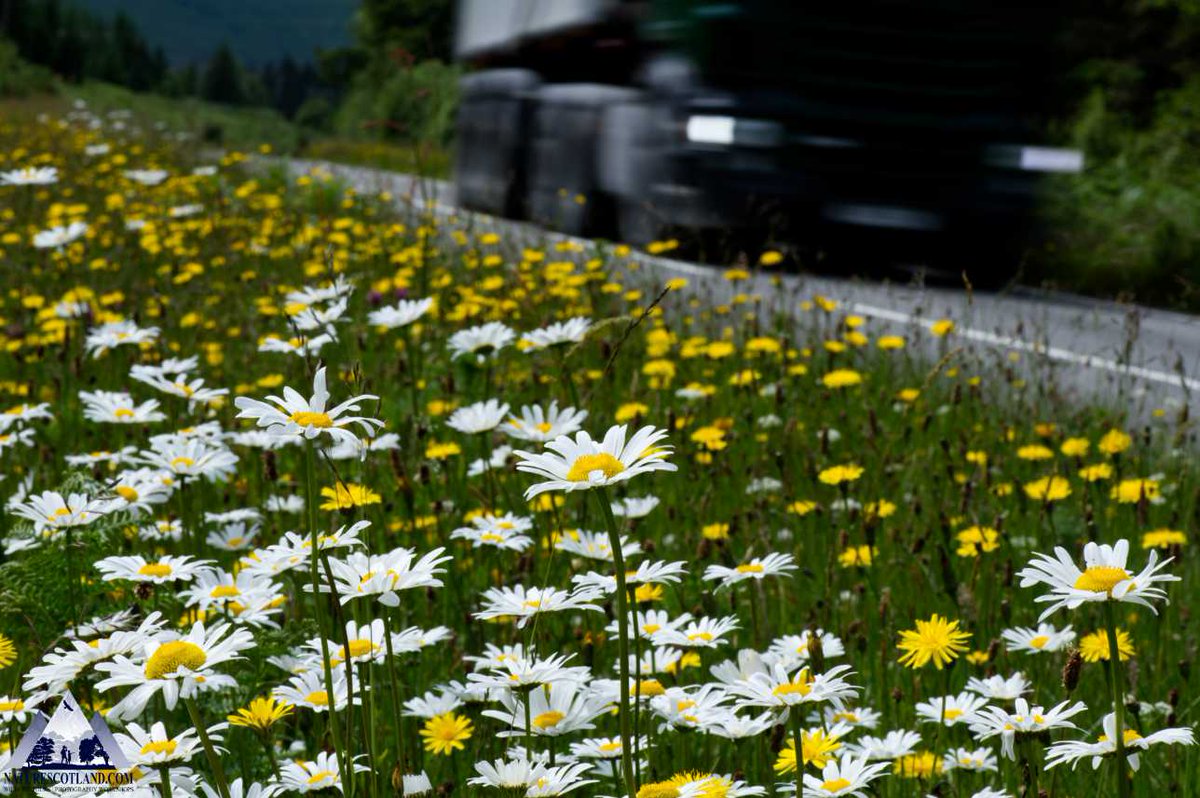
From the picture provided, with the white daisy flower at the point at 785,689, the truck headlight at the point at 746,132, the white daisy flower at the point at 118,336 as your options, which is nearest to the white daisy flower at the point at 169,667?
the white daisy flower at the point at 785,689

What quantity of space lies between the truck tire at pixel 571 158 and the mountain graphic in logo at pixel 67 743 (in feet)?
30.5

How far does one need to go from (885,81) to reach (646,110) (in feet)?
6.37

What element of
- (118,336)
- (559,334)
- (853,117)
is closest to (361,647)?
(559,334)

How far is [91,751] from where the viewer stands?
1.62 metres

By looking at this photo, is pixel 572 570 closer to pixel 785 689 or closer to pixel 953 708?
pixel 953 708

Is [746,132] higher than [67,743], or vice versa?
[746,132]

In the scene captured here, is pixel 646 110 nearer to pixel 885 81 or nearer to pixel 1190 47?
pixel 885 81

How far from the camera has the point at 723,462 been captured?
383 cm

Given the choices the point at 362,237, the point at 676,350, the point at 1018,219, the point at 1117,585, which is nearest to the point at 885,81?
the point at 1018,219

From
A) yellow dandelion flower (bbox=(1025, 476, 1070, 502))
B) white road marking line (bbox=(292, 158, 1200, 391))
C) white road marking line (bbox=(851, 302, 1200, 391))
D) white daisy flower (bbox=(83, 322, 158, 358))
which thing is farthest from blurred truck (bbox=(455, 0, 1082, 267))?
yellow dandelion flower (bbox=(1025, 476, 1070, 502))

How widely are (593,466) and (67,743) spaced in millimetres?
786

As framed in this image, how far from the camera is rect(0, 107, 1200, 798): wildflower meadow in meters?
1.62

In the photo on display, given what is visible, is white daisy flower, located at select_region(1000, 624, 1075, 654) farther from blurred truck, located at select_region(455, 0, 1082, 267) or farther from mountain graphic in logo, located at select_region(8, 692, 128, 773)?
blurred truck, located at select_region(455, 0, 1082, 267)

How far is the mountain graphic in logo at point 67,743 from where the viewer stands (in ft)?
5.23
